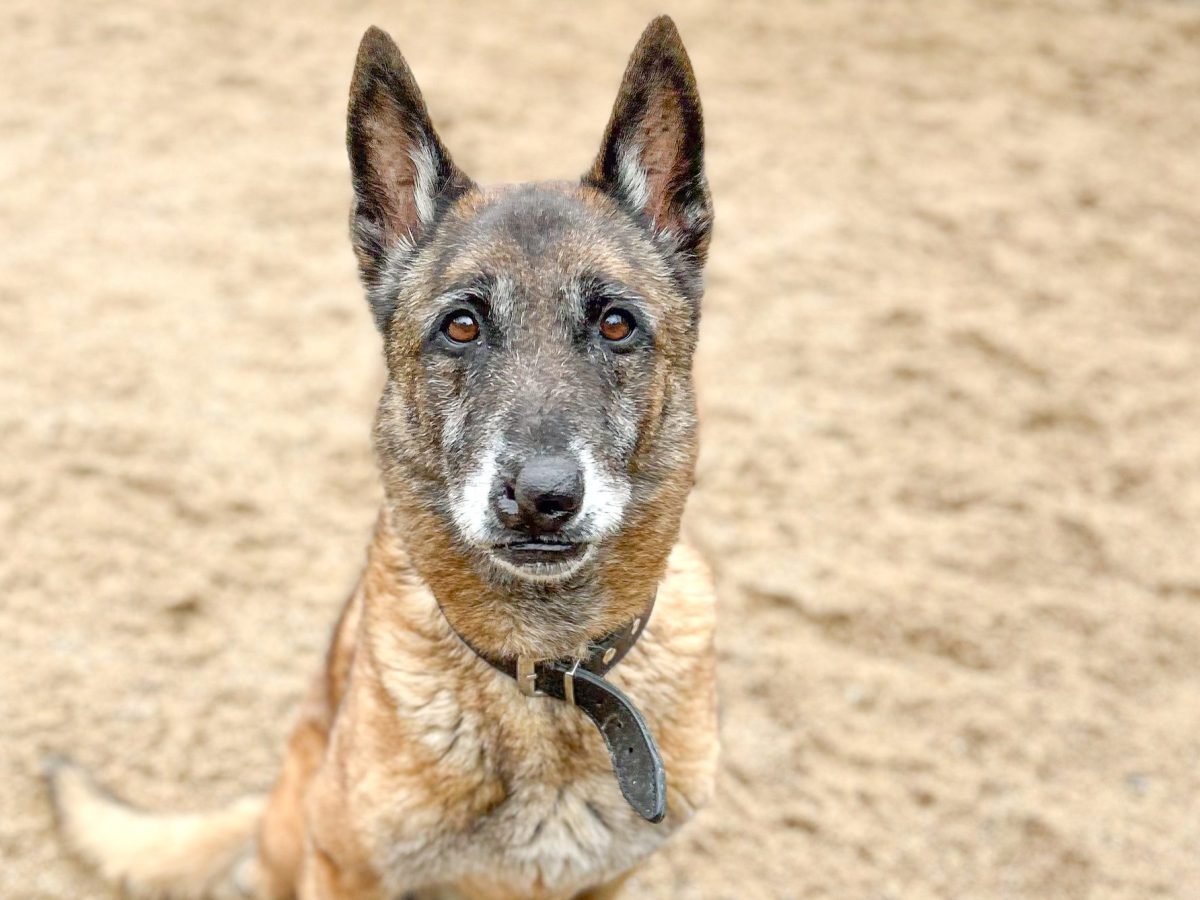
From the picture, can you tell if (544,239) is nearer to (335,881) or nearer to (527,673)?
(527,673)

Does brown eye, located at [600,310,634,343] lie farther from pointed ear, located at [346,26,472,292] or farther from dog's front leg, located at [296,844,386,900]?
dog's front leg, located at [296,844,386,900]

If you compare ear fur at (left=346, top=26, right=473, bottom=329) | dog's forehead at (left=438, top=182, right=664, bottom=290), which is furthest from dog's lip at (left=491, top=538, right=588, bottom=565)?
ear fur at (left=346, top=26, right=473, bottom=329)

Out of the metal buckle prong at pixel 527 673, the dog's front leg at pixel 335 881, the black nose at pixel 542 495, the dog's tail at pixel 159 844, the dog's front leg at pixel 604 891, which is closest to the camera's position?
the black nose at pixel 542 495

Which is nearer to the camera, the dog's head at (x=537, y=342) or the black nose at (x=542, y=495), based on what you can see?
the black nose at (x=542, y=495)

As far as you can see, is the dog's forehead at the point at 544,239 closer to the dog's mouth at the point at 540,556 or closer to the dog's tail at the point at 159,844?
the dog's mouth at the point at 540,556

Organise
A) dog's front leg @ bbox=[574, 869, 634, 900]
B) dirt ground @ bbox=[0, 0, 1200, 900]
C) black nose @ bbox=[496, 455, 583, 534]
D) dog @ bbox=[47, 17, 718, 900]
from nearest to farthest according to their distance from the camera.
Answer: black nose @ bbox=[496, 455, 583, 534]
dog @ bbox=[47, 17, 718, 900]
dog's front leg @ bbox=[574, 869, 634, 900]
dirt ground @ bbox=[0, 0, 1200, 900]

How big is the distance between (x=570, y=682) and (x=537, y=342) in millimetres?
774

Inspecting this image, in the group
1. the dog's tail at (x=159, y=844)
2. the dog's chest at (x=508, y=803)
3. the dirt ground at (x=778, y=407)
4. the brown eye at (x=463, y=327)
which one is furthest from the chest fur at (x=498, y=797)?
the dirt ground at (x=778, y=407)

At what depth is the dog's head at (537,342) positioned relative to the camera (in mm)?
2578

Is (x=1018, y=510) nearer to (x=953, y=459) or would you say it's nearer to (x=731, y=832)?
(x=953, y=459)

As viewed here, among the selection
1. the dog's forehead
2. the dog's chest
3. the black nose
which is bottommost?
the dog's chest

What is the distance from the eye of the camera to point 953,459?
518cm

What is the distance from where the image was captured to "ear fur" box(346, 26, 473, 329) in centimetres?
271

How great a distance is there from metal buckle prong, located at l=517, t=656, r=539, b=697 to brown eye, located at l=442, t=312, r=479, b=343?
0.74 metres
